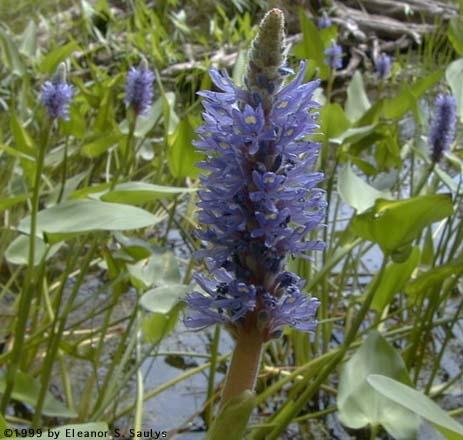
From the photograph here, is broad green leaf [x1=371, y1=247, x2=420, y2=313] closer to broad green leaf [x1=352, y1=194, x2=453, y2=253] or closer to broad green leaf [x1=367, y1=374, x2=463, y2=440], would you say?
broad green leaf [x1=352, y1=194, x2=453, y2=253]

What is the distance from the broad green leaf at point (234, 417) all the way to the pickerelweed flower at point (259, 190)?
59 mm

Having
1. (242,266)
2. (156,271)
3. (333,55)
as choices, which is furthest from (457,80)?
(333,55)

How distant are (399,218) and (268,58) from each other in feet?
1.28

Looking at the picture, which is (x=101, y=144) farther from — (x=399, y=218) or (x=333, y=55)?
(x=333, y=55)

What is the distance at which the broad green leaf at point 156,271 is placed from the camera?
1.20m

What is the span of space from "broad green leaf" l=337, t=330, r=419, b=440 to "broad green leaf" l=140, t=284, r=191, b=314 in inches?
9.7

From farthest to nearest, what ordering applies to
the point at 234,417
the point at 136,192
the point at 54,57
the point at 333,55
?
the point at 333,55
the point at 54,57
the point at 136,192
the point at 234,417

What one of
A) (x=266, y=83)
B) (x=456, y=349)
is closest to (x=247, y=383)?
(x=266, y=83)

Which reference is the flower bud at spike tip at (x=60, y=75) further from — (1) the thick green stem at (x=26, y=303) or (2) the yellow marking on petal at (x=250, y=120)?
(2) the yellow marking on petal at (x=250, y=120)

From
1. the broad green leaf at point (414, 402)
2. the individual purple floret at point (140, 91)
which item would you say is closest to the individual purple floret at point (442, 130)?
the individual purple floret at point (140, 91)

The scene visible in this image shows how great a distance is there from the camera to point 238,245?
59 cm

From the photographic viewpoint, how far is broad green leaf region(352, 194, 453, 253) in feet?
2.85

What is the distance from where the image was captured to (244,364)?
0.59m

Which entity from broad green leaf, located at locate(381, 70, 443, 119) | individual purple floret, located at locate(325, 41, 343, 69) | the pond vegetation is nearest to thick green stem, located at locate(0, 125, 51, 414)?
the pond vegetation
